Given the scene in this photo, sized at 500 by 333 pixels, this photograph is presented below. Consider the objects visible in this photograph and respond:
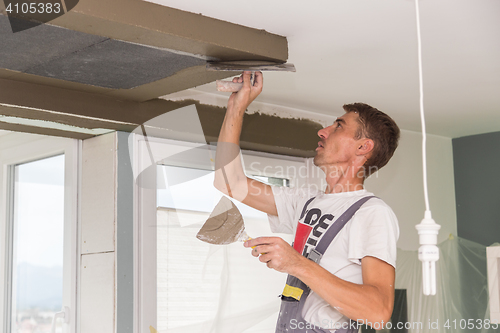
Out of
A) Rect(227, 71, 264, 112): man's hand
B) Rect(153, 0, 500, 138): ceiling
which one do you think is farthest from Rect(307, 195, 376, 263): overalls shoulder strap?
Rect(153, 0, 500, 138): ceiling

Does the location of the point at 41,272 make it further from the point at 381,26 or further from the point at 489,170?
the point at 489,170

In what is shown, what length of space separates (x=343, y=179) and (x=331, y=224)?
222 mm

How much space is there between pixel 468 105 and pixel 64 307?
6.95ft

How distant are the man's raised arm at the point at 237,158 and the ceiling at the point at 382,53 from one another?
0.68ft

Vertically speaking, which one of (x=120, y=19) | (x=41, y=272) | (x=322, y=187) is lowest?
(x=41, y=272)

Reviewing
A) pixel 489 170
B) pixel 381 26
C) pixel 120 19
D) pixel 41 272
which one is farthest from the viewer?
pixel 489 170

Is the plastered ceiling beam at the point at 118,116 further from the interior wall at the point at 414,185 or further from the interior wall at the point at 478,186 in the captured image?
the interior wall at the point at 478,186

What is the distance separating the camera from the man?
1467mm

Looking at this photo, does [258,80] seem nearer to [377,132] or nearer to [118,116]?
[377,132]

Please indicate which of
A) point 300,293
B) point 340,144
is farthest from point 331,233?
point 340,144

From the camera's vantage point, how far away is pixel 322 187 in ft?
9.72

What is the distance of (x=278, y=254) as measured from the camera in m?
1.45

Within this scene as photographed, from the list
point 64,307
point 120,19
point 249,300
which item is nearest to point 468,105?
point 249,300

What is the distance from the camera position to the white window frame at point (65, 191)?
7.73 ft
